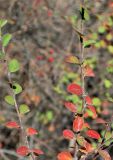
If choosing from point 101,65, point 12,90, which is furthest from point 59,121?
point 12,90

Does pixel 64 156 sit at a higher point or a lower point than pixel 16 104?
lower

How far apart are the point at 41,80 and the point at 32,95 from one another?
6.7 inches

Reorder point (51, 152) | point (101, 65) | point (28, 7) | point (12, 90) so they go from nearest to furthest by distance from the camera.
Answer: point (12, 90) < point (28, 7) < point (51, 152) < point (101, 65)

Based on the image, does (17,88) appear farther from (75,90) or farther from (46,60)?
(46,60)

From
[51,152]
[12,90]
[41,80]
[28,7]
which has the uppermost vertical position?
[28,7]

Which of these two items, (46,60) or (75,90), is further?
(46,60)

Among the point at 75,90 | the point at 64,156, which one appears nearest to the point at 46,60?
the point at 75,90

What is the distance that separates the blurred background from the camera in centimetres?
347

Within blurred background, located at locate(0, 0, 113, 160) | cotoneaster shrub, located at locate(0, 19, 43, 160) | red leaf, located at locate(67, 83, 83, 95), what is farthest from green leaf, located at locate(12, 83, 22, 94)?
blurred background, located at locate(0, 0, 113, 160)

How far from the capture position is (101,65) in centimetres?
443

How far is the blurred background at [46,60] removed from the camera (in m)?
3.47

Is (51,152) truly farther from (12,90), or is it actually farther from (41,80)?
(12,90)

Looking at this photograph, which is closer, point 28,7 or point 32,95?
point 28,7

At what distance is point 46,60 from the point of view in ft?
12.7
